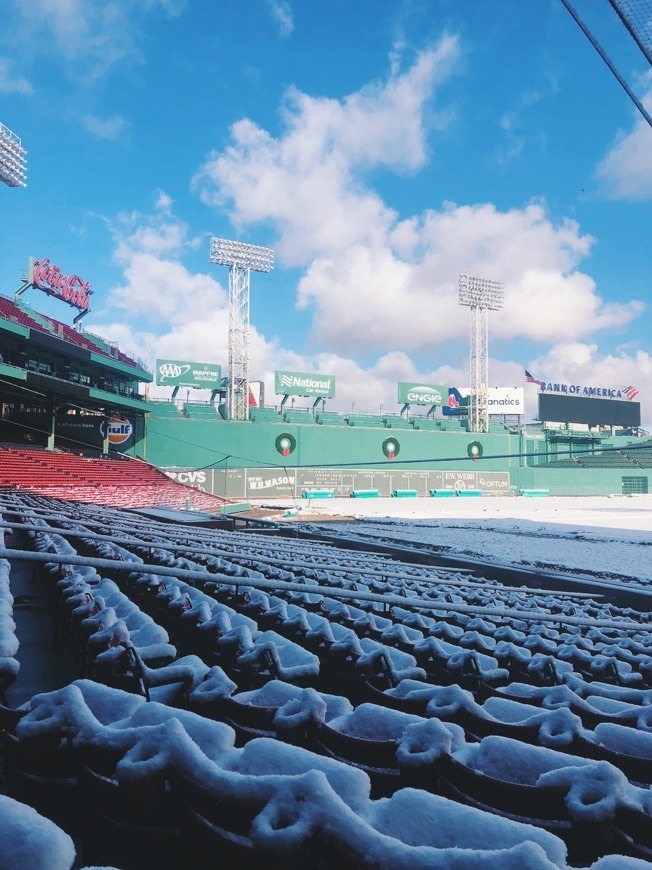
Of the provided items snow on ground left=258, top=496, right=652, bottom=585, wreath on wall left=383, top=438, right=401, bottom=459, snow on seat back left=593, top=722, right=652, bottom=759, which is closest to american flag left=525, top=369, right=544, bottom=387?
wreath on wall left=383, top=438, right=401, bottom=459

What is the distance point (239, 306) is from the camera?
4144 centimetres

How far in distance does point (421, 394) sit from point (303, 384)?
12234 millimetres

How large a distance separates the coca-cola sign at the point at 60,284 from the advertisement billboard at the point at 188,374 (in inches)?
253

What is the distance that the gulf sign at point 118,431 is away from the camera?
33.7 metres

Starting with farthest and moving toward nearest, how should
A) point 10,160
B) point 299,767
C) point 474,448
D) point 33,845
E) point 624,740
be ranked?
point 474,448
point 10,160
point 624,740
point 299,767
point 33,845

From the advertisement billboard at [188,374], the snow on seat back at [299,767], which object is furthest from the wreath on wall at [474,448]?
the snow on seat back at [299,767]

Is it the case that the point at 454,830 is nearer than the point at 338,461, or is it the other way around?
the point at 454,830

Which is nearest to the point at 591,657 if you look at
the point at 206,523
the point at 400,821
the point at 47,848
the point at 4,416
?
the point at 400,821

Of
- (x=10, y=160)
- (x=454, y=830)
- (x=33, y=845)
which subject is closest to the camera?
(x=33, y=845)

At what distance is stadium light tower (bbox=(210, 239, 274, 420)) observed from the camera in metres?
39.6

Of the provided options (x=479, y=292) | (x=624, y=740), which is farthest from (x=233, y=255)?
(x=624, y=740)

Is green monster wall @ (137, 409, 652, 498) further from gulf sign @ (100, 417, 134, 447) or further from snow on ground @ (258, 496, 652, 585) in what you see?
snow on ground @ (258, 496, 652, 585)

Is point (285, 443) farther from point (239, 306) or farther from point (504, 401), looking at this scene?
point (504, 401)

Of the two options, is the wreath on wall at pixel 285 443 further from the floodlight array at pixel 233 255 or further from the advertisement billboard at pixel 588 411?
the advertisement billboard at pixel 588 411
